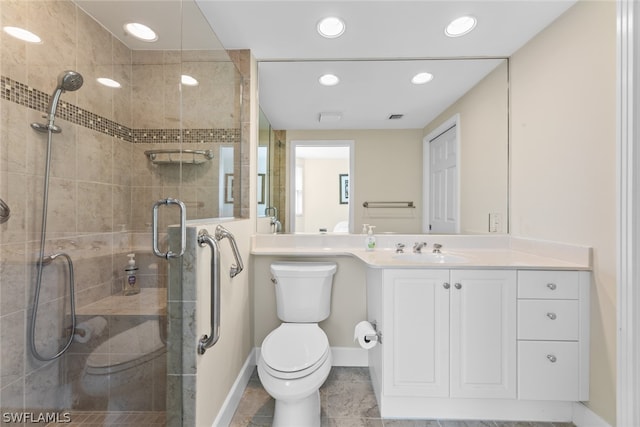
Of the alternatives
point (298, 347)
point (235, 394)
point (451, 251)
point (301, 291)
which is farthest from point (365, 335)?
point (451, 251)

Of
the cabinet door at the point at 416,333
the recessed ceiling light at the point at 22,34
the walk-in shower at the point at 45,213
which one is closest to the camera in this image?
the recessed ceiling light at the point at 22,34

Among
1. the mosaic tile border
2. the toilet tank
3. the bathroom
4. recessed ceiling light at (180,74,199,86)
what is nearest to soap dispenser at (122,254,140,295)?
the bathroom

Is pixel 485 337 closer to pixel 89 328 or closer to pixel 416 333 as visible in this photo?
pixel 416 333

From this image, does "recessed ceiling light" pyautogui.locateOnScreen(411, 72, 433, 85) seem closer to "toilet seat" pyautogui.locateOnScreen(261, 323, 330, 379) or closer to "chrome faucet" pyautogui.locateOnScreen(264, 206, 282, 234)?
"chrome faucet" pyautogui.locateOnScreen(264, 206, 282, 234)

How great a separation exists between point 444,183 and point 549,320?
1.07m

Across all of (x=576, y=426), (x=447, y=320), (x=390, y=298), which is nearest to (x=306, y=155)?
(x=390, y=298)

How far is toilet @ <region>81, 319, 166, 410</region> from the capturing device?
134 cm

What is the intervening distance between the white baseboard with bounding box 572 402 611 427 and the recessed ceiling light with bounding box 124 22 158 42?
3.07 m

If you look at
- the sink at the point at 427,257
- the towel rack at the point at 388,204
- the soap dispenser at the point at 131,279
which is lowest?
the soap dispenser at the point at 131,279

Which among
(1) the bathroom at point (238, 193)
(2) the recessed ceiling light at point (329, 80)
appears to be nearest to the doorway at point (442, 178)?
(1) the bathroom at point (238, 193)

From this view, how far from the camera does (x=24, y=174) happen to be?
1149mm

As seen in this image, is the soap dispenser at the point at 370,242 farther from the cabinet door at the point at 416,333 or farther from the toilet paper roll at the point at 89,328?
the toilet paper roll at the point at 89,328

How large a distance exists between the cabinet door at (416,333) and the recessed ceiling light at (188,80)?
157cm

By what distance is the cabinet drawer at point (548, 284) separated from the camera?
1.49 metres
